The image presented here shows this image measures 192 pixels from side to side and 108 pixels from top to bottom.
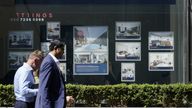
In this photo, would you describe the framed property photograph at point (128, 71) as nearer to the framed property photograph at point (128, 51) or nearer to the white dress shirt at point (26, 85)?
the framed property photograph at point (128, 51)

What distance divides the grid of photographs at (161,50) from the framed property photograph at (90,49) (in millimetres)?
1233

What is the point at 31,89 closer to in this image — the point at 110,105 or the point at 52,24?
the point at 110,105

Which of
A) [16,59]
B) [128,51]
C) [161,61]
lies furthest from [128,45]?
[16,59]

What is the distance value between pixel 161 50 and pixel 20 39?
3.89 meters

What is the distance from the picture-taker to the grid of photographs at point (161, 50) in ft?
51.4

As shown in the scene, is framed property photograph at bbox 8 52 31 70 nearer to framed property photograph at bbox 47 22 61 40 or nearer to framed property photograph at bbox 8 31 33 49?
framed property photograph at bbox 8 31 33 49

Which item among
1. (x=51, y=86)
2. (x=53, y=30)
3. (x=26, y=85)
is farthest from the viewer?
(x=53, y=30)

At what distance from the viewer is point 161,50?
1571cm

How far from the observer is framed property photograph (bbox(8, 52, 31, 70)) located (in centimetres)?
1574

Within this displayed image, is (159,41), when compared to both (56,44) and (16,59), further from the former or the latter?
(56,44)

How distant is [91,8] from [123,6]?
0.88 m

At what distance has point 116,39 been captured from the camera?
15.8 meters

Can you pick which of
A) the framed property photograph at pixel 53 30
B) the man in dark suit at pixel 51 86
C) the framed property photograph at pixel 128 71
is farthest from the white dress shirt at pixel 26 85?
the framed property photograph at pixel 128 71

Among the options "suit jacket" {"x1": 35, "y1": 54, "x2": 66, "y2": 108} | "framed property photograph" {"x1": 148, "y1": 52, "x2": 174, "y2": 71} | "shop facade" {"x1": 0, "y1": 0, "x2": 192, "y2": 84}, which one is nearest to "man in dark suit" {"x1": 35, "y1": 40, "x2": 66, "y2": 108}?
"suit jacket" {"x1": 35, "y1": 54, "x2": 66, "y2": 108}
